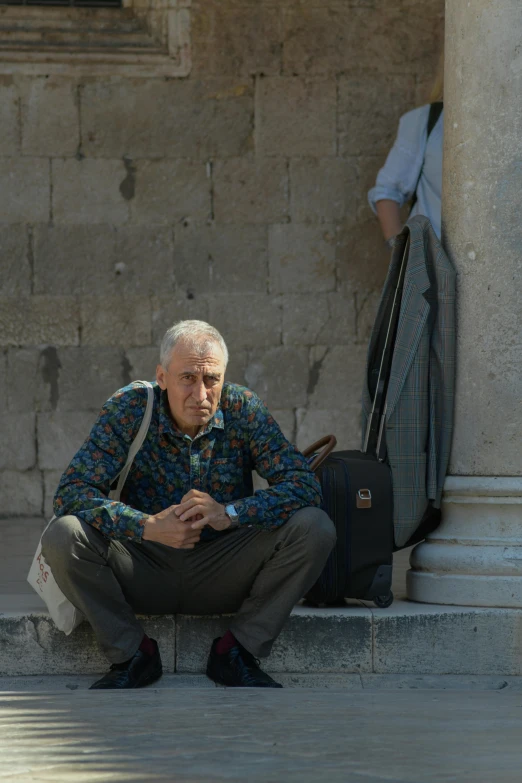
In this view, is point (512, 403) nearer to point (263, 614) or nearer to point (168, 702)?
point (263, 614)

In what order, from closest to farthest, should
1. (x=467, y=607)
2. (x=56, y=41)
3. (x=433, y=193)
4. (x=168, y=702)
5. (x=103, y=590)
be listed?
(x=168, y=702), (x=103, y=590), (x=467, y=607), (x=433, y=193), (x=56, y=41)

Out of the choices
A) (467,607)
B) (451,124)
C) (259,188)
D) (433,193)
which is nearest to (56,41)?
(259,188)

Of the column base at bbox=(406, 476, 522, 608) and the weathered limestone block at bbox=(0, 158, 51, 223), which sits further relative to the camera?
the weathered limestone block at bbox=(0, 158, 51, 223)

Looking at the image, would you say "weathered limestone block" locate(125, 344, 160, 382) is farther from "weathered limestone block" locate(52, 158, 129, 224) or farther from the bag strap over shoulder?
the bag strap over shoulder

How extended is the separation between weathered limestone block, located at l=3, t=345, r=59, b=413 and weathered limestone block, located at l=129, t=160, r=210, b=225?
3.06ft

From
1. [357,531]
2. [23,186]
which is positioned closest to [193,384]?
[357,531]

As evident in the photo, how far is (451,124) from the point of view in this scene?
4562mm

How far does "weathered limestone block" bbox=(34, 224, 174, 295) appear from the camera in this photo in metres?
6.91

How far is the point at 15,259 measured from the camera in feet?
Result: 22.6

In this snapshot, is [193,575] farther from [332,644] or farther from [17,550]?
[17,550]

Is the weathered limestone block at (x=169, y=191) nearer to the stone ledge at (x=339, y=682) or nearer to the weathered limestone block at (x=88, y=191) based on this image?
the weathered limestone block at (x=88, y=191)

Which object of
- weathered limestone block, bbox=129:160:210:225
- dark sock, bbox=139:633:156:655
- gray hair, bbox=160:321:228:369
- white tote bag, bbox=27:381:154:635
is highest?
weathered limestone block, bbox=129:160:210:225

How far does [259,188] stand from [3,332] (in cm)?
164

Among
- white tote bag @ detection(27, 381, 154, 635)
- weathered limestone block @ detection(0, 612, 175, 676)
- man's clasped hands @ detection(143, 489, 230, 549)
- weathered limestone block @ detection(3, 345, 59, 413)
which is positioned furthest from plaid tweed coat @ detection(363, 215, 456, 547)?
weathered limestone block @ detection(3, 345, 59, 413)
